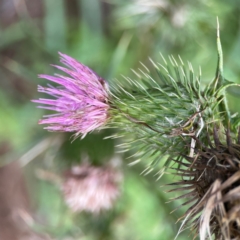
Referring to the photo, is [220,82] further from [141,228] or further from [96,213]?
[141,228]

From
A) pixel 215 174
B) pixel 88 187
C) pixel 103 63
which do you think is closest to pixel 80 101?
pixel 215 174

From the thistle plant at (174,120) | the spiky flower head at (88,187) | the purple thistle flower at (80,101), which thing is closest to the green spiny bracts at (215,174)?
the thistle plant at (174,120)

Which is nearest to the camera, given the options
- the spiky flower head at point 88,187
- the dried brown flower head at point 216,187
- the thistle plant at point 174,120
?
the dried brown flower head at point 216,187

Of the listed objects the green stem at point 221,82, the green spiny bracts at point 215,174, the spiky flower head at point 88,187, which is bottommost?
the spiky flower head at point 88,187

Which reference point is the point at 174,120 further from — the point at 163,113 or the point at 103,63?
the point at 103,63

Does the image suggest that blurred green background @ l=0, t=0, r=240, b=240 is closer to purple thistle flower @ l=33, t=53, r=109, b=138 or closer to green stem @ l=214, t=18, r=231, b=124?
green stem @ l=214, t=18, r=231, b=124

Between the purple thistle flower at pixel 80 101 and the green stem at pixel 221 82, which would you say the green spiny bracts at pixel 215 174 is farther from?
the purple thistle flower at pixel 80 101

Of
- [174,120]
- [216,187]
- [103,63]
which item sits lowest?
[216,187]
